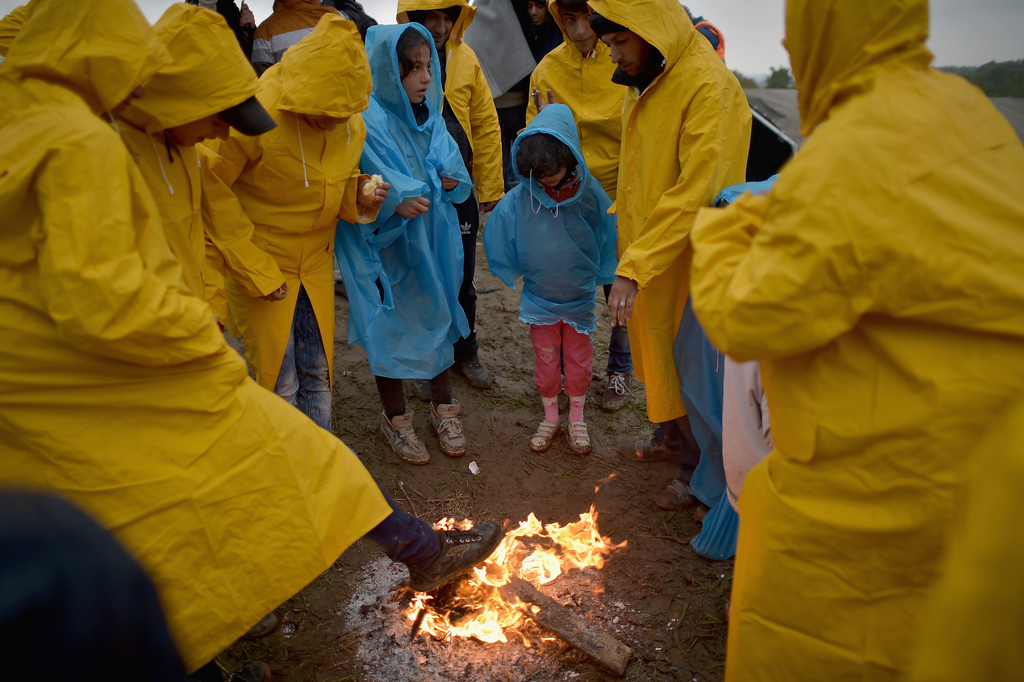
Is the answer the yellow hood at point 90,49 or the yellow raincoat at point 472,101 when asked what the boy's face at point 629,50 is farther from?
the yellow hood at point 90,49

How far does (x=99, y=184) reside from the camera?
1.55 meters

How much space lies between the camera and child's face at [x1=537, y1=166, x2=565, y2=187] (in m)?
3.42

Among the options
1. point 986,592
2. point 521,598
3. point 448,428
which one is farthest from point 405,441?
point 986,592

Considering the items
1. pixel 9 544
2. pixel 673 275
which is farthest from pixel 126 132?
pixel 673 275

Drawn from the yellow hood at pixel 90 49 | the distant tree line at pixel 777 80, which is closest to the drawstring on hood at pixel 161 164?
the yellow hood at pixel 90 49

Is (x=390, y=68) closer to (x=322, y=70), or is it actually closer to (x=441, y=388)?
(x=322, y=70)

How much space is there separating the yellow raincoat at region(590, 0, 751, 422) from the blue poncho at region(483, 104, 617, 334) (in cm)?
57

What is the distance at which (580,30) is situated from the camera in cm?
386

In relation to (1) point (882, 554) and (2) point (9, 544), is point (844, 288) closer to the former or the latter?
(1) point (882, 554)

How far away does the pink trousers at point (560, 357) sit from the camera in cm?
389

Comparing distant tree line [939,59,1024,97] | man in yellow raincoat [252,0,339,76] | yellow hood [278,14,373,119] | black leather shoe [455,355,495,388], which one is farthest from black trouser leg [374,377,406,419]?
distant tree line [939,59,1024,97]

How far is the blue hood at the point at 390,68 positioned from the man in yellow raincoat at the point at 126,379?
1.76m

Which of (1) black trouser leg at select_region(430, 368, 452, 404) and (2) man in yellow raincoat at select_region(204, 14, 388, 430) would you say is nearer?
(2) man in yellow raincoat at select_region(204, 14, 388, 430)

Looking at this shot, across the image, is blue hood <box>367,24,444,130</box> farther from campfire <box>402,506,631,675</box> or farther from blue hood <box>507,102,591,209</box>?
campfire <box>402,506,631,675</box>
